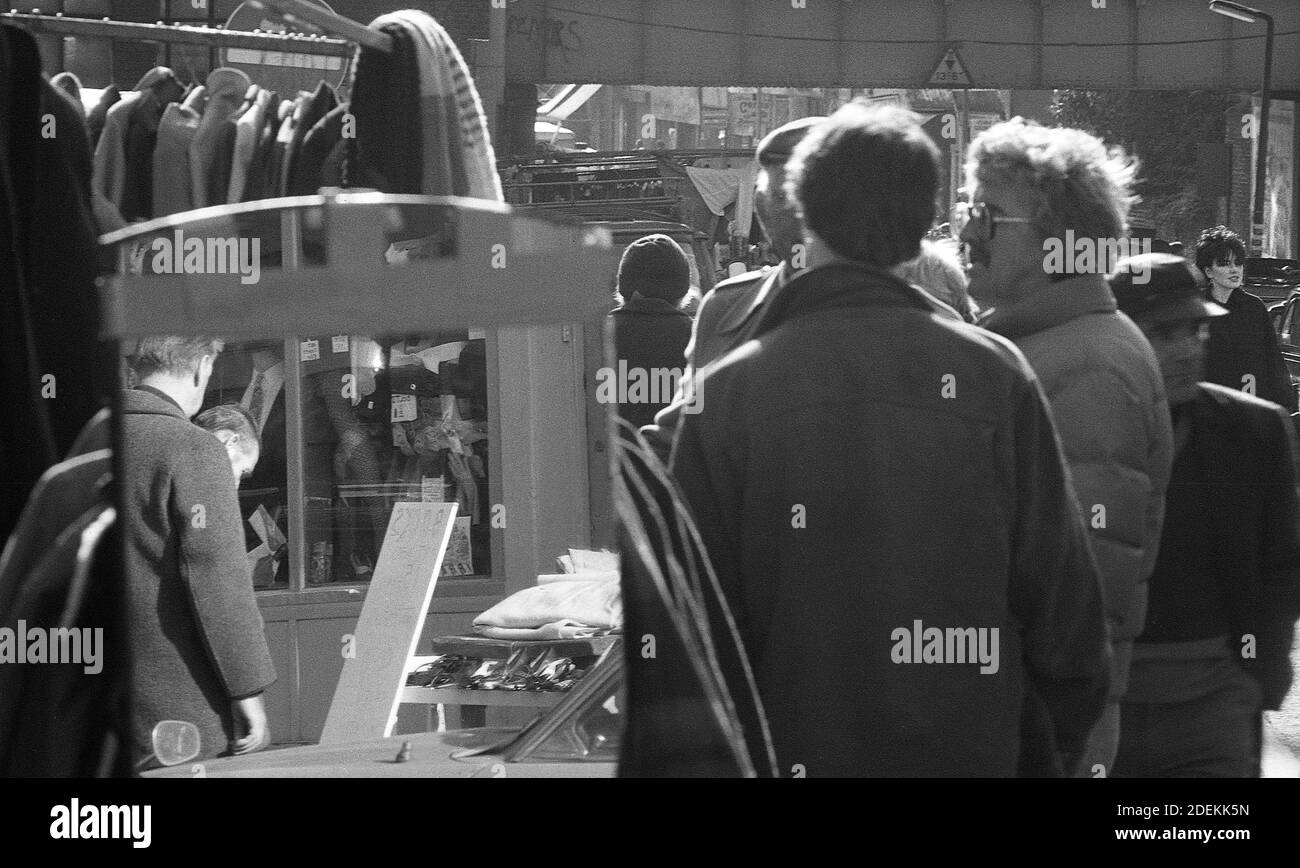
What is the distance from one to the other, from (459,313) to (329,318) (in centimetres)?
13

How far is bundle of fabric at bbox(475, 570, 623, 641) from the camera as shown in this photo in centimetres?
475

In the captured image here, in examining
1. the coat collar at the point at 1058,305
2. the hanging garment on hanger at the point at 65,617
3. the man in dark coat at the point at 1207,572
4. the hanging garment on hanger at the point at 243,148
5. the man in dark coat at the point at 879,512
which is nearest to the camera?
the hanging garment on hanger at the point at 65,617

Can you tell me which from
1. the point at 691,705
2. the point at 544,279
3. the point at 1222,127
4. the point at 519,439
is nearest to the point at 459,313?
the point at 544,279

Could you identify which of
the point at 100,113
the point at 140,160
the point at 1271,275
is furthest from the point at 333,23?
the point at 1271,275

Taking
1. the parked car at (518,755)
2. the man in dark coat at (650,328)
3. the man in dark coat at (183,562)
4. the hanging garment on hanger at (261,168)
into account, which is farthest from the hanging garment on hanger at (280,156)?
the man in dark coat at (650,328)

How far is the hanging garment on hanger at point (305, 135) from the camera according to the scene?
3701mm

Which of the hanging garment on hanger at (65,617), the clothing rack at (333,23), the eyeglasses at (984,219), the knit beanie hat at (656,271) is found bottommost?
the hanging garment on hanger at (65,617)

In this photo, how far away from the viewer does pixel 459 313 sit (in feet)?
5.65

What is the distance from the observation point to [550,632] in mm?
4750

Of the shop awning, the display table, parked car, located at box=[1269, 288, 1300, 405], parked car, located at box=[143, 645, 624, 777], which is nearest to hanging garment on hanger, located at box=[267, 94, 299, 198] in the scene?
parked car, located at box=[143, 645, 624, 777]

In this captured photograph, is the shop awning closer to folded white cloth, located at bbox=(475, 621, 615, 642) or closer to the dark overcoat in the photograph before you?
folded white cloth, located at bbox=(475, 621, 615, 642)

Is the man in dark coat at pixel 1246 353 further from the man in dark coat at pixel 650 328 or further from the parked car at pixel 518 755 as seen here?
the parked car at pixel 518 755

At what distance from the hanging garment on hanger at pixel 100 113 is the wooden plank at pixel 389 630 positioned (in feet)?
5.51

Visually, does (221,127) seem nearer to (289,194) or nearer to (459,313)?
(289,194)
